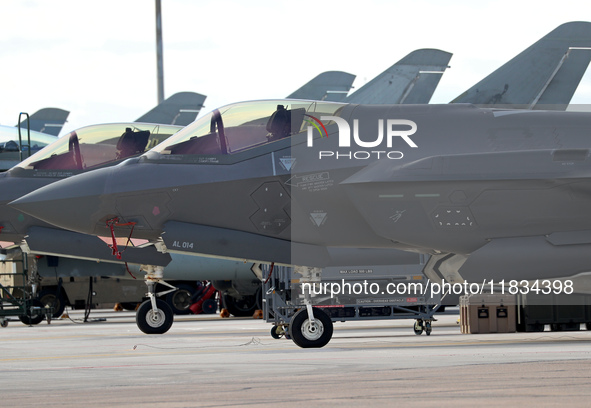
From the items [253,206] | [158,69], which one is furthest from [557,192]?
[158,69]

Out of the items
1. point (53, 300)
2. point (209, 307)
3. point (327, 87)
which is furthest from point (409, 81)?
point (53, 300)

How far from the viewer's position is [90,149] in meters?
17.5

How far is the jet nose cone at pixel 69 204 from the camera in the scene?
12.8 metres

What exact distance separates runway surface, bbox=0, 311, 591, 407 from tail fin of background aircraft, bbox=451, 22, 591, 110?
5357mm

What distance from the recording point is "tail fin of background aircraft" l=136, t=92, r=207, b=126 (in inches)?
1121

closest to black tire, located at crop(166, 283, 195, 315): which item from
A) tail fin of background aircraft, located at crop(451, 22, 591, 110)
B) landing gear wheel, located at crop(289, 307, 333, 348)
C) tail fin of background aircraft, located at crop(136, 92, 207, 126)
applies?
tail fin of background aircraft, located at crop(136, 92, 207, 126)

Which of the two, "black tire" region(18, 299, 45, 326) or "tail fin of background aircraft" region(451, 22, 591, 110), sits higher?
"tail fin of background aircraft" region(451, 22, 591, 110)

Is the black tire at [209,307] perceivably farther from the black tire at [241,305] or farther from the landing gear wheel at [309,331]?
the landing gear wheel at [309,331]

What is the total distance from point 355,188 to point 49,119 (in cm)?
2443

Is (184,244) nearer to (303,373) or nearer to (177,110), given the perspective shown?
(303,373)

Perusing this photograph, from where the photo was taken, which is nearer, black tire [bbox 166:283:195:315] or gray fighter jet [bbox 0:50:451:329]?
gray fighter jet [bbox 0:50:451:329]

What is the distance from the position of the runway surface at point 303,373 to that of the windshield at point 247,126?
106 inches

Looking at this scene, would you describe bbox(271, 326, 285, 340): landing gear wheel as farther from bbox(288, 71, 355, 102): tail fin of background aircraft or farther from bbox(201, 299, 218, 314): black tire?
bbox(288, 71, 355, 102): tail fin of background aircraft

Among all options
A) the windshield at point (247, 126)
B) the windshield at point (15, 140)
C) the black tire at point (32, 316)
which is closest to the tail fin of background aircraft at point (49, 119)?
the windshield at point (15, 140)
